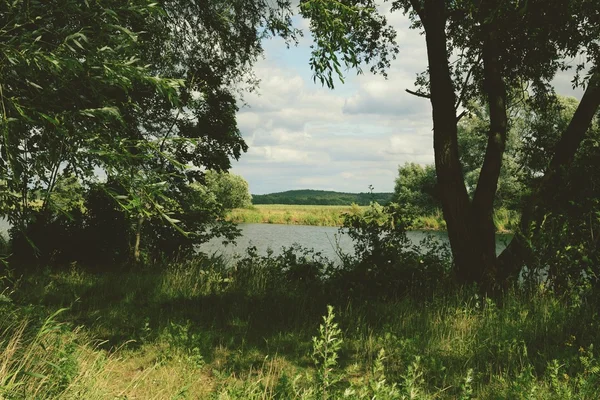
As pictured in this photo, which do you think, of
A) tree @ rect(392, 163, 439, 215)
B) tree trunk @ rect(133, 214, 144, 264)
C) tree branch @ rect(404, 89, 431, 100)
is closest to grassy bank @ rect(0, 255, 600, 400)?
tree trunk @ rect(133, 214, 144, 264)

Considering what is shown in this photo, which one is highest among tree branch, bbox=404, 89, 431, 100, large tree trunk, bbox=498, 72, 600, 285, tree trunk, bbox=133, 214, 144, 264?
tree branch, bbox=404, 89, 431, 100

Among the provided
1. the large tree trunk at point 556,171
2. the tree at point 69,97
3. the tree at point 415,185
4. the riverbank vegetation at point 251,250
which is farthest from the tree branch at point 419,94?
the tree at point 415,185

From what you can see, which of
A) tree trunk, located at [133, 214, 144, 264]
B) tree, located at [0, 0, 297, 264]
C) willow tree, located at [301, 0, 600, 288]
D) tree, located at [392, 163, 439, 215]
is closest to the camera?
tree, located at [0, 0, 297, 264]

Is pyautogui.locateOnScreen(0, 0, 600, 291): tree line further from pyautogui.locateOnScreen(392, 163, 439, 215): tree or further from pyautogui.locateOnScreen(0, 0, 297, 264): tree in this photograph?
pyautogui.locateOnScreen(392, 163, 439, 215): tree

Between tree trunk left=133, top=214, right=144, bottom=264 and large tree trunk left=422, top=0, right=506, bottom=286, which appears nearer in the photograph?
large tree trunk left=422, top=0, right=506, bottom=286

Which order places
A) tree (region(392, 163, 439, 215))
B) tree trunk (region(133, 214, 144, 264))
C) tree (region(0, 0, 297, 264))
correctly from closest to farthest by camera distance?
tree (region(0, 0, 297, 264))
tree trunk (region(133, 214, 144, 264))
tree (region(392, 163, 439, 215))

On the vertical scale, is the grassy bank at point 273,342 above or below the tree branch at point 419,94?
below

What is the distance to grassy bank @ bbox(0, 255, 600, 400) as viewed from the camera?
4176 millimetres

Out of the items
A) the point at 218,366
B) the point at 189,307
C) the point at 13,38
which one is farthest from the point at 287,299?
the point at 13,38

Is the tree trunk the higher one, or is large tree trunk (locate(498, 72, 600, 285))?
large tree trunk (locate(498, 72, 600, 285))

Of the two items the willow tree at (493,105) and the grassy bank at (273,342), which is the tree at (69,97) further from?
the willow tree at (493,105)

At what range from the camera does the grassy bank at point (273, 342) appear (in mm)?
4176

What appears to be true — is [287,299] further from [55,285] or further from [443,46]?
[443,46]

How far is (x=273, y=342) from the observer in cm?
651
